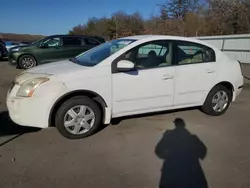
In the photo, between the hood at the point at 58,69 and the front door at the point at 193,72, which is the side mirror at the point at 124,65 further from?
the front door at the point at 193,72

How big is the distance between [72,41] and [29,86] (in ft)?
30.9

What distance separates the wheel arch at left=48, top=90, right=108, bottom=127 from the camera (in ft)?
12.8

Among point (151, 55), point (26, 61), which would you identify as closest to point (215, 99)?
point (151, 55)

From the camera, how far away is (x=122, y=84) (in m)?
4.19

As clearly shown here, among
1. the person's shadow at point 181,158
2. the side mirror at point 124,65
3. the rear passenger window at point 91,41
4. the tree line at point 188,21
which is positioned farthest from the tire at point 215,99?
the tree line at point 188,21

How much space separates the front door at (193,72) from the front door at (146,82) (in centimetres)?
15

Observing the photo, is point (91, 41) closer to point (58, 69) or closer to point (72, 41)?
point (72, 41)

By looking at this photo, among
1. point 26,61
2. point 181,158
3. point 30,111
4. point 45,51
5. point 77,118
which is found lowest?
point 181,158

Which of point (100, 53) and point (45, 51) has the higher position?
point (100, 53)


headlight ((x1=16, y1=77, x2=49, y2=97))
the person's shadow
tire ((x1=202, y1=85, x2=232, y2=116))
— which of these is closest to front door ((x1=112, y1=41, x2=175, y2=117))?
the person's shadow

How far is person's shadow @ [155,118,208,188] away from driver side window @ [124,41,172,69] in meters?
1.17

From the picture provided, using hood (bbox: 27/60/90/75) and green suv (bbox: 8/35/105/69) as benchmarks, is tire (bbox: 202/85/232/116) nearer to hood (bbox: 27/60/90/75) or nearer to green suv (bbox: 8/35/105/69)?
hood (bbox: 27/60/90/75)

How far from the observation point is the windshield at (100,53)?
439cm

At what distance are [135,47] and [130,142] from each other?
155 centimetres
